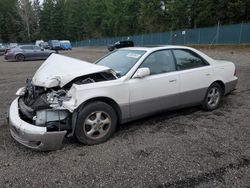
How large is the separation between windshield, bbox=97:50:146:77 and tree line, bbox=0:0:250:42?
3750 centimetres

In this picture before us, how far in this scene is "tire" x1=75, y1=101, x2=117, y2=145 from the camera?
3.95 metres

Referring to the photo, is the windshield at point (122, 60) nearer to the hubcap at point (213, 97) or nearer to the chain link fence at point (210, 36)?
the hubcap at point (213, 97)

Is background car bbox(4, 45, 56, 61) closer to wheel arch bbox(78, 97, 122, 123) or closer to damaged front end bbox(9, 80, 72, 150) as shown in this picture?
damaged front end bbox(9, 80, 72, 150)

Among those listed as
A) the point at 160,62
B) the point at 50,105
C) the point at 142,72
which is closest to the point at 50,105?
the point at 50,105

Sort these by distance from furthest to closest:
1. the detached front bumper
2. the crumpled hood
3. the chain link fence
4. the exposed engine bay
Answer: the chain link fence < the crumpled hood < the exposed engine bay < the detached front bumper

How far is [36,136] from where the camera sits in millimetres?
3627

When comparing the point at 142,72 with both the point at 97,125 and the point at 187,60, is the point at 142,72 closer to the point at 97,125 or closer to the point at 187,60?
the point at 97,125

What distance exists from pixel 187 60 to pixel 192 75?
34 centimetres

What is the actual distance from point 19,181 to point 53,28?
281 feet

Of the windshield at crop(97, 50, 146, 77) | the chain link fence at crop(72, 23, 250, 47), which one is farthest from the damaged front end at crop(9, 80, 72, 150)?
the chain link fence at crop(72, 23, 250, 47)

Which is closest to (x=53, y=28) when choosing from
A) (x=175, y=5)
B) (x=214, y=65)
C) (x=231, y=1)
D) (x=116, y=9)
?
(x=116, y=9)

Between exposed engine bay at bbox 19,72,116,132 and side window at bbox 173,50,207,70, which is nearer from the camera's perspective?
exposed engine bay at bbox 19,72,116,132

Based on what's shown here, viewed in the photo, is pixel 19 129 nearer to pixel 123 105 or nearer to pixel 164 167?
pixel 123 105

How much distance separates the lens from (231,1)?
3847 cm
